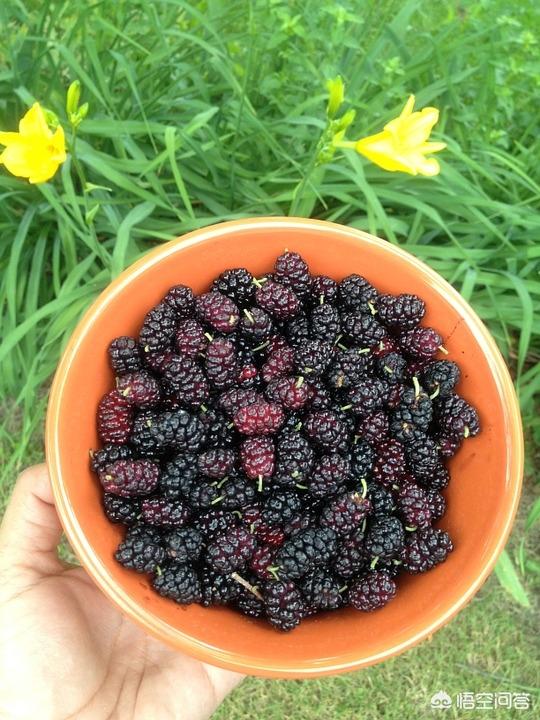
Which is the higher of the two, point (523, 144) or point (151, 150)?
point (151, 150)

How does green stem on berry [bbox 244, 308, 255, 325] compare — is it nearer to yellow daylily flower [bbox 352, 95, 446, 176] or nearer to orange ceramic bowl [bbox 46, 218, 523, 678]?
orange ceramic bowl [bbox 46, 218, 523, 678]

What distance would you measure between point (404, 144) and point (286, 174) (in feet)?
1.47

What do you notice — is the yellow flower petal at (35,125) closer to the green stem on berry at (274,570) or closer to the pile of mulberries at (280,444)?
the pile of mulberries at (280,444)

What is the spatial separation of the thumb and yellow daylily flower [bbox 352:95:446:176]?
2.34 ft

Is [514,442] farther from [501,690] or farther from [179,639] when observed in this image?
[501,690]

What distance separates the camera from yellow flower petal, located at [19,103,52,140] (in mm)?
858

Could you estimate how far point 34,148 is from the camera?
89cm

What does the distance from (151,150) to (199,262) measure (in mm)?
494

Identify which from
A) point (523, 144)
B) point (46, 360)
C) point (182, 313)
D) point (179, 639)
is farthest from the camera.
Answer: point (523, 144)

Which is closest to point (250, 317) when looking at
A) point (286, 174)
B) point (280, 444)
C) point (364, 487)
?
point (280, 444)

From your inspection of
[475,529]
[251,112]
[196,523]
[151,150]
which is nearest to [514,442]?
[475,529]

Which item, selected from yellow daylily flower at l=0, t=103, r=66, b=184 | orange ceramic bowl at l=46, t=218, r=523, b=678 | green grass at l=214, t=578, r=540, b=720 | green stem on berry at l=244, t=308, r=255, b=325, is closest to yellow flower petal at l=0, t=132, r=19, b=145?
yellow daylily flower at l=0, t=103, r=66, b=184

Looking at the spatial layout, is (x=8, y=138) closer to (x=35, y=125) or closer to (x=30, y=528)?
(x=35, y=125)

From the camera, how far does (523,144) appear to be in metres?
1.48
